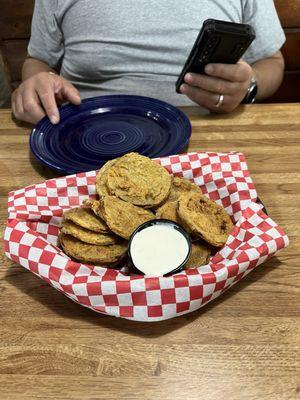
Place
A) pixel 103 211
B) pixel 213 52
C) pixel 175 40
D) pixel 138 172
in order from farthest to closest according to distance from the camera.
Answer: pixel 175 40, pixel 213 52, pixel 138 172, pixel 103 211

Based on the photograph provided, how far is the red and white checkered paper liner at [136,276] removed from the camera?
954 millimetres

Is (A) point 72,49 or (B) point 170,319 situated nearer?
(B) point 170,319

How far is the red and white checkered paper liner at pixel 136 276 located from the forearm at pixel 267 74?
84 cm

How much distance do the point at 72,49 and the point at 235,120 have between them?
89cm

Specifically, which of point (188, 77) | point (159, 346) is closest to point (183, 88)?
point (188, 77)

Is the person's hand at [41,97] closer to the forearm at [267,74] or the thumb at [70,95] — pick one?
the thumb at [70,95]

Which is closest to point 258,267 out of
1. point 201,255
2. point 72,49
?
point 201,255

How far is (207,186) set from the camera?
4.41 ft

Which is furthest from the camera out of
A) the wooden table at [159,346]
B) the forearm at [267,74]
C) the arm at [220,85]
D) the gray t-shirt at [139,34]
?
the forearm at [267,74]

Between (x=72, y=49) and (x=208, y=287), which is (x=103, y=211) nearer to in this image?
(x=208, y=287)

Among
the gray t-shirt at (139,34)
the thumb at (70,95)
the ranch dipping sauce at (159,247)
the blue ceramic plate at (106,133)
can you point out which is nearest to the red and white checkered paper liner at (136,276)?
the ranch dipping sauce at (159,247)

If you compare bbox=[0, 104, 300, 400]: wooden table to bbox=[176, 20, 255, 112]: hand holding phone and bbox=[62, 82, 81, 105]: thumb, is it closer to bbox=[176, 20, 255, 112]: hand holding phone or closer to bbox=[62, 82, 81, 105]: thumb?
bbox=[176, 20, 255, 112]: hand holding phone

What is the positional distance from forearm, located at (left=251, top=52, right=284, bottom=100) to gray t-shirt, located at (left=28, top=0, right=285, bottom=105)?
2.1 inches

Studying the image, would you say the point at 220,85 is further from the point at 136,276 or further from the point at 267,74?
the point at 136,276
